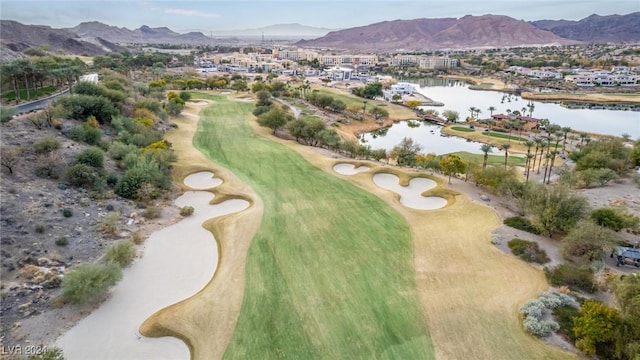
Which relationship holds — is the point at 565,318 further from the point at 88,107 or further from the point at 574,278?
the point at 88,107

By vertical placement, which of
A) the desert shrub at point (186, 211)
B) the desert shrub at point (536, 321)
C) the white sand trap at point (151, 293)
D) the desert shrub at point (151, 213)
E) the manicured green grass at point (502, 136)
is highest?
the manicured green grass at point (502, 136)

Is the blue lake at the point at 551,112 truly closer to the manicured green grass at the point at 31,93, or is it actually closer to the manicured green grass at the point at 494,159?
the manicured green grass at the point at 494,159

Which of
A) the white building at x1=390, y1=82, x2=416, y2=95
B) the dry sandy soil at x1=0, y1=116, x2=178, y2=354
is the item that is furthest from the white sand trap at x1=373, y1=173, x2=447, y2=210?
the white building at x1=390, y1=82, x2=416, y2=95

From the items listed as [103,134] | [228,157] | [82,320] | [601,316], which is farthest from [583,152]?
[103,134]

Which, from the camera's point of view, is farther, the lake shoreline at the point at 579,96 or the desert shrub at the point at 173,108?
the lake shoreline at the point at 579,96

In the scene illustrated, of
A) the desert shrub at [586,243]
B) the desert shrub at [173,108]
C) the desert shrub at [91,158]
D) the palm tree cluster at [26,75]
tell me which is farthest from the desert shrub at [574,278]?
the desert shrub at [173,108]

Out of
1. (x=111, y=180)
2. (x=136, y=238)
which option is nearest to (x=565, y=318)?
(x=136, y=238)

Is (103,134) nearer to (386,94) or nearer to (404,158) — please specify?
(404,158)
